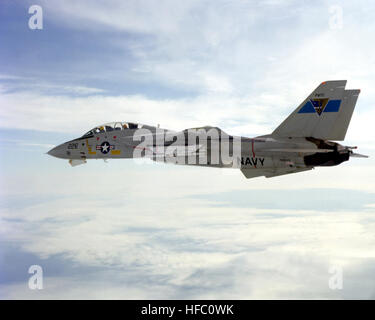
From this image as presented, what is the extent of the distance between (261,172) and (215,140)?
2982 mm

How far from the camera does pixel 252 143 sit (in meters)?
17.5

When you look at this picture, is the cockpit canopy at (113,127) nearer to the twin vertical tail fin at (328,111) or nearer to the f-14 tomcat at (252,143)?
the f-14 tomcat at (252,143)

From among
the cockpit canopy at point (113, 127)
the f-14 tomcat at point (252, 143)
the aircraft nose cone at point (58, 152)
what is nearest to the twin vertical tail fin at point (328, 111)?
the f-14 tomcat at point (252, 143)

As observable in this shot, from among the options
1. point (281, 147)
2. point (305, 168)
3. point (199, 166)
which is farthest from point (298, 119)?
point (199, 166)

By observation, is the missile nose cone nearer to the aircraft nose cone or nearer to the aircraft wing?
the aircraft nose cone

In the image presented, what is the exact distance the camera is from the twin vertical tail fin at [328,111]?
16266 mm

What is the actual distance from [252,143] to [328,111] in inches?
144

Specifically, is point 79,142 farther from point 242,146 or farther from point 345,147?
point 345,147

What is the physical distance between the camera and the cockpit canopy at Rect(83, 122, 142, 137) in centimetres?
2108

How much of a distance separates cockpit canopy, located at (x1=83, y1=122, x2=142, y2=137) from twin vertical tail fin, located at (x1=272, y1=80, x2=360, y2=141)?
9.26m

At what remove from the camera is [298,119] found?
16.8 meters

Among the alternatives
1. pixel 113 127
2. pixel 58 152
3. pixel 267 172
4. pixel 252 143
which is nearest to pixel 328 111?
pixel 252 143

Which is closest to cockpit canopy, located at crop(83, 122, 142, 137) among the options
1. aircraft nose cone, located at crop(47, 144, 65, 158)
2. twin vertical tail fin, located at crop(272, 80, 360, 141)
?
aircraft nose cone, located at crop(47, 144, 65, 158)

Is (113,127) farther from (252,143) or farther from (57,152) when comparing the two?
(252,143)
